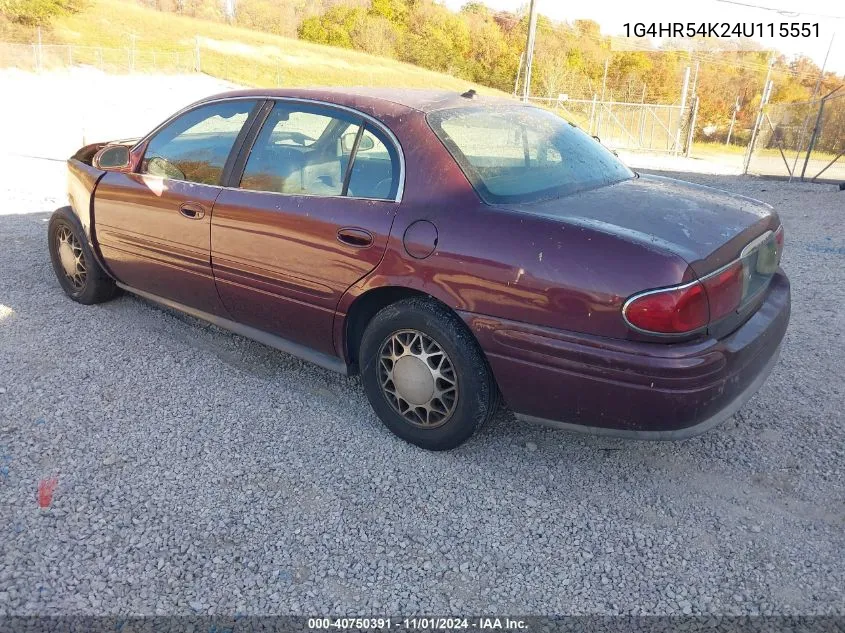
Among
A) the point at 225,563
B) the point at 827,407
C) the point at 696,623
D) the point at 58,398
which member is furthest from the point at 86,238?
the point at 827,407

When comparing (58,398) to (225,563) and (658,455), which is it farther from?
(658,455)

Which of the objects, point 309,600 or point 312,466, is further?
point 312,466

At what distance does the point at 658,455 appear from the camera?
3.10 meters

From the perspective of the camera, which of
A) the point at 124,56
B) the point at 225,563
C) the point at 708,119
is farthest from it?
the point at 708,119

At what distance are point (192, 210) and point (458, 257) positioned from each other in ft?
5.88

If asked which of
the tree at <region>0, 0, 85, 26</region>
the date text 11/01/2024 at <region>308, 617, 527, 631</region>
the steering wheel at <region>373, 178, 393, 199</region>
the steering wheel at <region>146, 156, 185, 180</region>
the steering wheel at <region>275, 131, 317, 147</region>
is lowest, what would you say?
the date text 11/01/2024 at <region>308, 617, 527, 631</region>

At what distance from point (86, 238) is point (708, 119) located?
1919 inches

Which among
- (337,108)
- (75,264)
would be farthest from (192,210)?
(75,264)

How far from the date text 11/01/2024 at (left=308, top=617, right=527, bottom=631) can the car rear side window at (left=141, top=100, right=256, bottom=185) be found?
7.99ft

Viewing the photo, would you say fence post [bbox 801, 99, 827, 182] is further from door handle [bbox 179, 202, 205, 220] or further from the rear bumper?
door handle [bbox 179, 202, 205, 220]

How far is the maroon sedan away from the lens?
95.8 inches

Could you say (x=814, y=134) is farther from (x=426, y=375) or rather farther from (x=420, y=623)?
(x=420, y=623)

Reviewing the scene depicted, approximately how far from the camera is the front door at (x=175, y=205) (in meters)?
3.66

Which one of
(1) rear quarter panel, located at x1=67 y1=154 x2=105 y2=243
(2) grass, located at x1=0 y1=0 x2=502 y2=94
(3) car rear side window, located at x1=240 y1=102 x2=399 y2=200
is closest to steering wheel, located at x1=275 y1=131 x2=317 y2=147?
(3) car rear side window, located at x1=240 y1=102 x2=399 y2=200
